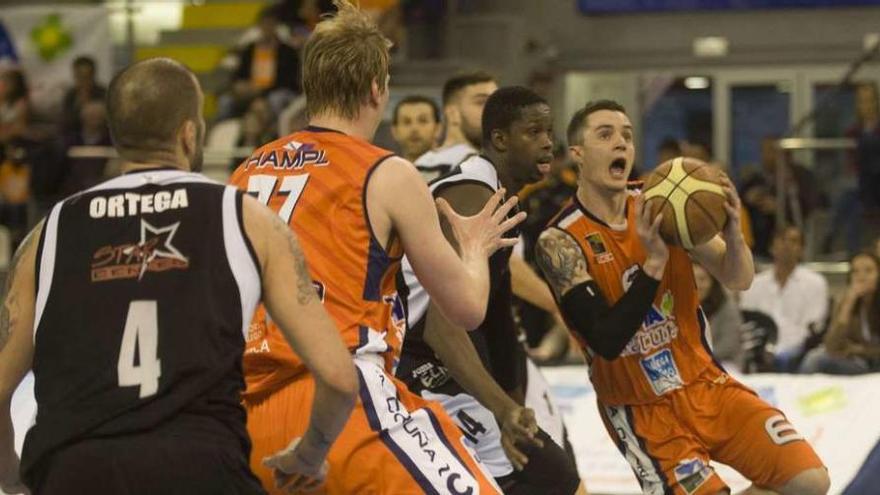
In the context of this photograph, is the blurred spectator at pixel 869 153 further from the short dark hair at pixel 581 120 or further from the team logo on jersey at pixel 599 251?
the team logo on jersey at pixel 599 251

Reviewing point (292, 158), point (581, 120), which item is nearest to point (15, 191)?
point (581, 120)

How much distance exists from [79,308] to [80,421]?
0.90ft

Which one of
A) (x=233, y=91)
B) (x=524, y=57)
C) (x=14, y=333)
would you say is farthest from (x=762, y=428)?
(x=524, y=57)

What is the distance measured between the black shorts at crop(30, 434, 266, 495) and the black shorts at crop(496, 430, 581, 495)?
94.8 inches

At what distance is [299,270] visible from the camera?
428cm

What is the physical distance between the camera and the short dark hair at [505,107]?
6.61 metres

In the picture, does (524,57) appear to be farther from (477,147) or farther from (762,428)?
(762,428)

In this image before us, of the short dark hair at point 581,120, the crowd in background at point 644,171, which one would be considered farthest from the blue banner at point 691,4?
the short dark hair at point 581,120

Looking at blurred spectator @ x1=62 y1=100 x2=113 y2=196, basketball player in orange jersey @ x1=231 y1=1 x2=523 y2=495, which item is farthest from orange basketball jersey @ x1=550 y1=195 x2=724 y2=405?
blurred spectator @ x1=62 y1=100 x2=113 y2=196

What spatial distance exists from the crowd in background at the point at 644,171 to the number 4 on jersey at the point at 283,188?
6.94 metres

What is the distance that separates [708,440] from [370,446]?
2263 mm

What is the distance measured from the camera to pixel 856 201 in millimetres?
15875

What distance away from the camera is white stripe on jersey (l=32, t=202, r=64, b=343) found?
425 cm

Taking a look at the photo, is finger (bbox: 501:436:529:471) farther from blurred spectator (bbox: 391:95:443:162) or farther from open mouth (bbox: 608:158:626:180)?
blurred spectator (bbox: 391:95:443:162)
